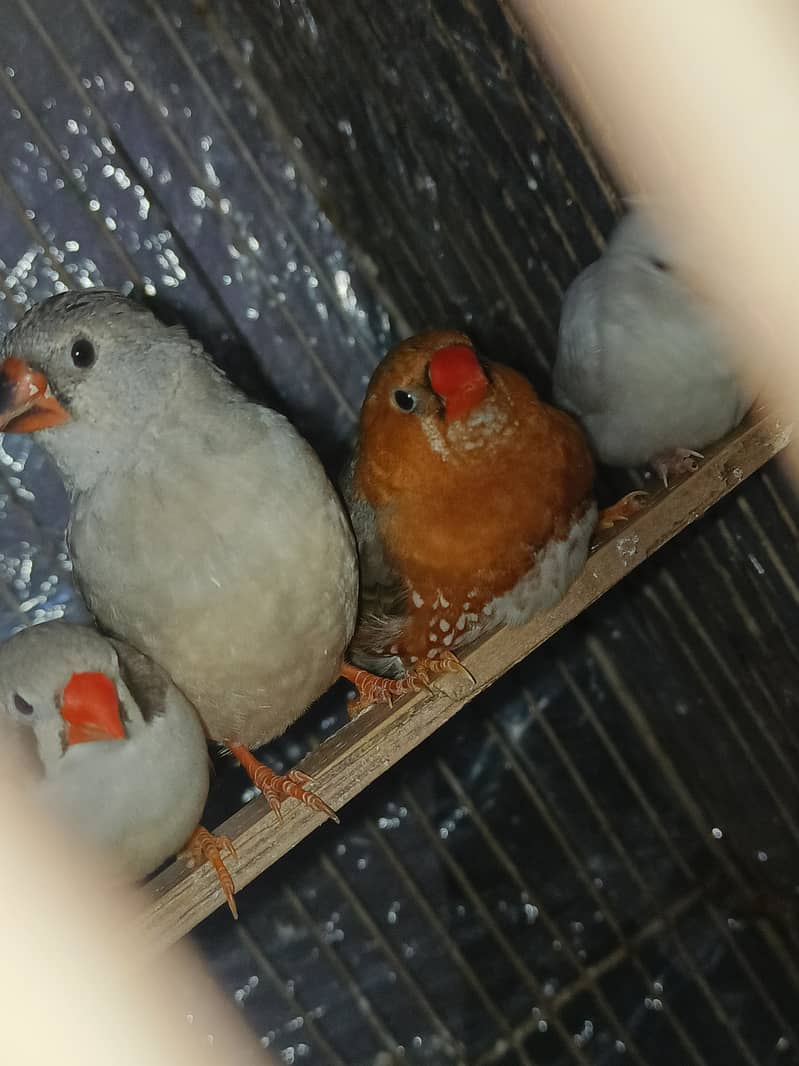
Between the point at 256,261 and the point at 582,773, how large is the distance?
1198mm

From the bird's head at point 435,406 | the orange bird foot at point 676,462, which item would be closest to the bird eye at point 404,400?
the bird's head at point 435,406

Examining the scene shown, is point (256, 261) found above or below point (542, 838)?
above

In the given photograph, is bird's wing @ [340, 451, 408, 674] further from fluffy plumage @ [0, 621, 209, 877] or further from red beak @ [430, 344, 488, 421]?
fluffy plumage @ [0, 621, 209, 877]

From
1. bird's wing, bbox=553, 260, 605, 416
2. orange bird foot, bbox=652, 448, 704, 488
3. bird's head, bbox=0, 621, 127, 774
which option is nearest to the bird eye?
bird's wing, bbox=553, 260, 605, 416

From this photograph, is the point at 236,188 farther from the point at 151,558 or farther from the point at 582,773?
the point at 582,773

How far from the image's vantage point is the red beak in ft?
4.75

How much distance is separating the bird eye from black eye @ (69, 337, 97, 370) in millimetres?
433

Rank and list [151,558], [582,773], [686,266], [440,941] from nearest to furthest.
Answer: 1. [151,558]
2. [686,266]
3. [440,941]
4. [582,773]

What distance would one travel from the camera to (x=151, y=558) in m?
1.28

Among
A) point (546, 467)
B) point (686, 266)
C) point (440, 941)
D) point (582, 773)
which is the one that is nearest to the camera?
point (546, 467)

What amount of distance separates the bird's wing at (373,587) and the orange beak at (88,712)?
51 cm

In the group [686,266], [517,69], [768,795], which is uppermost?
[517,69]

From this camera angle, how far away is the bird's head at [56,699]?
115 centimetres

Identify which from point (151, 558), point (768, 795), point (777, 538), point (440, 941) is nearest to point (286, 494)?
point (151, 558)
